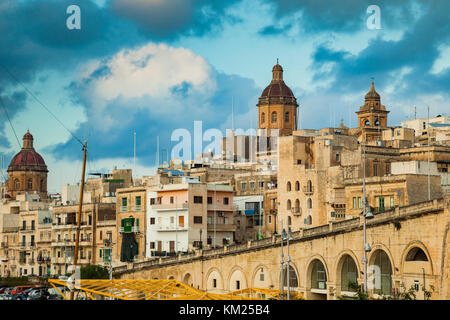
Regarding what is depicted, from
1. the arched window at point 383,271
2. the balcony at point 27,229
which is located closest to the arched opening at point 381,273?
the arched window at point 383,271

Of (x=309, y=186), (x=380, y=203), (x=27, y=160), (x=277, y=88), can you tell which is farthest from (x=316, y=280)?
(x=27, y=160)

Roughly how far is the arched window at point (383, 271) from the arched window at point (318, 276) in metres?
5.91

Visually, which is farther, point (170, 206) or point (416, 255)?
point (170, 206)

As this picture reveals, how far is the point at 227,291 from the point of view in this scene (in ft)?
222

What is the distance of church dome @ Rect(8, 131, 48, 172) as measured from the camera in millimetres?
129500

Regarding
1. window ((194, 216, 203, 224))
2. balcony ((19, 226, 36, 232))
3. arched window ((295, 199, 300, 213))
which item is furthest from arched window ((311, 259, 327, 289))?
balcony ((19, 226, 36, 232))

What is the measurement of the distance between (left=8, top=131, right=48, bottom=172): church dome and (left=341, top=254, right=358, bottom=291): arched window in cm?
8167

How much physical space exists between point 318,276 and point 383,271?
752 cm

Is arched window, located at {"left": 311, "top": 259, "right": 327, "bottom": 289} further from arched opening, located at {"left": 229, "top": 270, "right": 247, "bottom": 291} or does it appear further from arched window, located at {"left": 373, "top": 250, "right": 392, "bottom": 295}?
arched opening, located at {"left": 229, "top": 270, "right": 247, "bottom": 291}

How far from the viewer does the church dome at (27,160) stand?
129500 millimetres

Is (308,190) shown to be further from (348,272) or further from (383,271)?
(383,271)

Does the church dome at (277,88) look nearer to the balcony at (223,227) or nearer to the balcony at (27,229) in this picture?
the balcony at (223,227)

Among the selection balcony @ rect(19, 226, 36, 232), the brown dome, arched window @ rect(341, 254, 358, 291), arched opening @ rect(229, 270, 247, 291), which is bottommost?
arched opening @ rect(229, 270, 247, 291)

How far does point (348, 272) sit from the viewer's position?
57.3 metres
